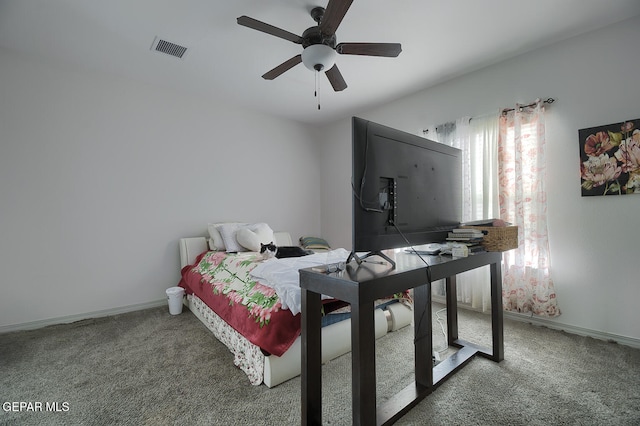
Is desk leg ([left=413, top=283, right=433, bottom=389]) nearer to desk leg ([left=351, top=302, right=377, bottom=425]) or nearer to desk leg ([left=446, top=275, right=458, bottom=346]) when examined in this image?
desk leg ([left=351, top=302, right=377, bottom=425])

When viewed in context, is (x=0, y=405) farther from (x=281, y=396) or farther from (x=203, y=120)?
(x=203, y=120)

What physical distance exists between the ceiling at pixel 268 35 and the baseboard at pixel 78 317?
8.36ft

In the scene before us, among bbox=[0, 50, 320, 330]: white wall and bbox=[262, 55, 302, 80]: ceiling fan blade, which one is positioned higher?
bbox=[262, 55, 302, 80]: ceiling fan blade

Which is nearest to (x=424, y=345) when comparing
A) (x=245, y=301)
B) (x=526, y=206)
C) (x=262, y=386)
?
(x=262, y=386)

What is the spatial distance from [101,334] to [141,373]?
99 centimetres

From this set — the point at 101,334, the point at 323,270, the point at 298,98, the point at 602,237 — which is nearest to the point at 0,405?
the point at 101,334

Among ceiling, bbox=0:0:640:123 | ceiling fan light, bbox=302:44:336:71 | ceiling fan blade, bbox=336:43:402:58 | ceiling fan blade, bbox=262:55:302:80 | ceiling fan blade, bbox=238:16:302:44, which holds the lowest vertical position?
ceiling fan light, bbox=302:44:336:71

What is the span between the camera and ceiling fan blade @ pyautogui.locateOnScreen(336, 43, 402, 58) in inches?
81.0

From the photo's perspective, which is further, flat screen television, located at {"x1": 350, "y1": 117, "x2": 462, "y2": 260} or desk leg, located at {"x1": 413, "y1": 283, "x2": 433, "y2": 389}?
desk leg, located at {"x1": 413, "y1": 283, "x2": 433, "y2": 389}

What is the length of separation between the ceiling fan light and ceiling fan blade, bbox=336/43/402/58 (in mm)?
95

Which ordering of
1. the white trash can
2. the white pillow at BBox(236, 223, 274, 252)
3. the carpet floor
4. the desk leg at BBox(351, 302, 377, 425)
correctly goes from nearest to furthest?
the desk leg at BBox(351, 302, 377, 425)
the carpet floor
the white trash can
the white pillow at BBox(236, 223, 274, 252)

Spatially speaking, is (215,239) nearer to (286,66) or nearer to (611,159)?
(286,66)

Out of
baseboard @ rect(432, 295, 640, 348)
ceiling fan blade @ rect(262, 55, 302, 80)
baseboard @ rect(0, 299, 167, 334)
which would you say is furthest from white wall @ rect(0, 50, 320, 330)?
baseboard @ rect(432, 295, 640, 348)

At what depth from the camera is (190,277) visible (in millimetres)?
3031
